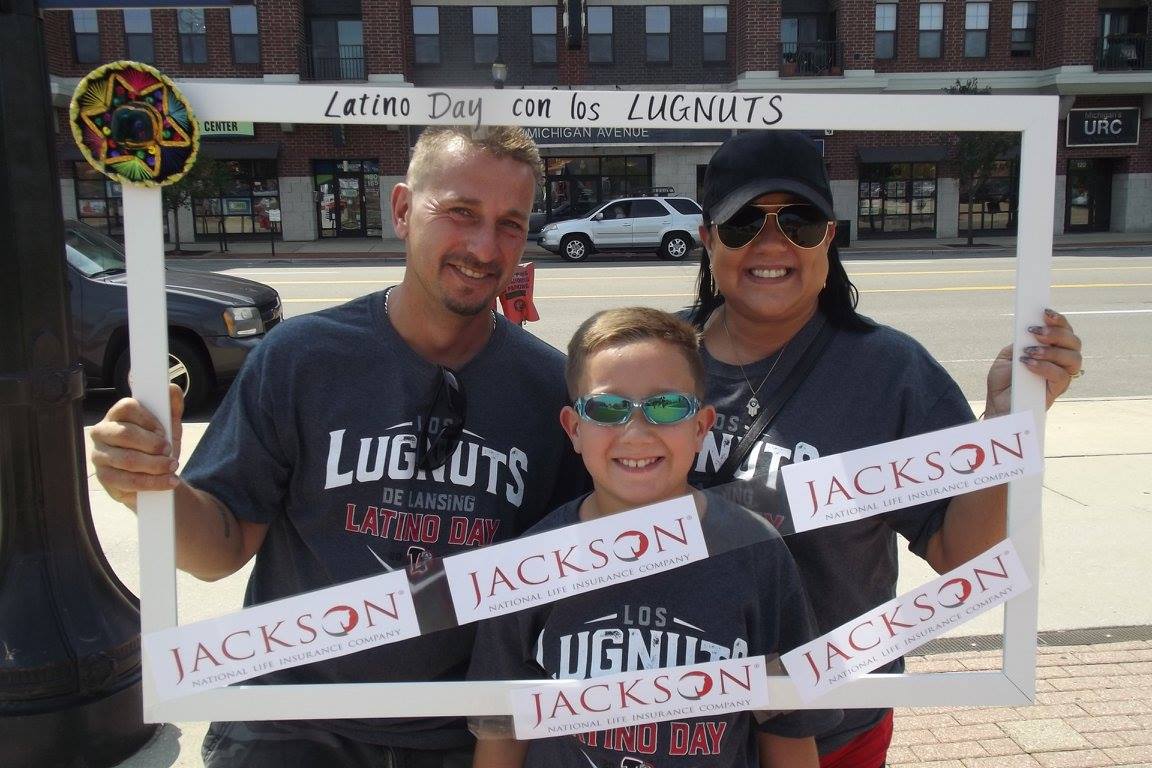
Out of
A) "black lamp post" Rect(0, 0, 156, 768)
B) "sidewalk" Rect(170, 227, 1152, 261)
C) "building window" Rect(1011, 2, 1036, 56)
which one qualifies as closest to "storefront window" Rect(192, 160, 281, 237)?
"sidewalk" Rect(170, 227, 1152, 261)

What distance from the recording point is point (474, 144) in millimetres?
1764

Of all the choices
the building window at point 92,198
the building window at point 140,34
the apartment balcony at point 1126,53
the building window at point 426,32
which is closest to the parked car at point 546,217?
Answer: the building window at point 426,32

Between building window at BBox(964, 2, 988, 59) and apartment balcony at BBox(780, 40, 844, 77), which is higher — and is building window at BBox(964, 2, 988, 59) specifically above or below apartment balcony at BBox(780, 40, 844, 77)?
above

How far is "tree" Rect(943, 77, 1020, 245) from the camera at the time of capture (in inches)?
774

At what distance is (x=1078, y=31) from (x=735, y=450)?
29.8 meters

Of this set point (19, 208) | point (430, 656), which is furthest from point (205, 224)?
point (430, 656)

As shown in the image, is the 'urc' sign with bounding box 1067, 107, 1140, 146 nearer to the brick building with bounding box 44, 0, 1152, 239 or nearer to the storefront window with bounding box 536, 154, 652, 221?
the brick building with bounding box 44, 0, 1152, 239

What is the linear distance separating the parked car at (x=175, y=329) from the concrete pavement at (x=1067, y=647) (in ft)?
6.32

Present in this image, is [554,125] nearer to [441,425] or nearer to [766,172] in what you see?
[766,172]

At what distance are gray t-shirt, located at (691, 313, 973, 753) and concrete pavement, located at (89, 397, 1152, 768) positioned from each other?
148cm

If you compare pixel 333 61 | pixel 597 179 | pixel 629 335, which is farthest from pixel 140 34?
pixel 629 335

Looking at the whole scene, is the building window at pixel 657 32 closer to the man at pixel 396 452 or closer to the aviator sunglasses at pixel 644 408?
the man at pixel 396 452

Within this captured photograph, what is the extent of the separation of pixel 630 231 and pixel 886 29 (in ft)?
38.5

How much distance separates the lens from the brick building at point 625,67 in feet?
81.9
